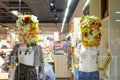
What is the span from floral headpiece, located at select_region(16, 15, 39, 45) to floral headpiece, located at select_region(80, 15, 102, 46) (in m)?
0.61

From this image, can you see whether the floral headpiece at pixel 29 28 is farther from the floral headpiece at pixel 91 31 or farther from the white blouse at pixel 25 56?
the floral headpiece at pixel 91 31

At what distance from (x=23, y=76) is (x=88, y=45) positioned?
919 mm

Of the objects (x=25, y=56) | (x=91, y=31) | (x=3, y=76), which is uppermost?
(x=91, y=31)

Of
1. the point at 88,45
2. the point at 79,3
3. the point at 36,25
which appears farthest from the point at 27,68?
the point at 79,3

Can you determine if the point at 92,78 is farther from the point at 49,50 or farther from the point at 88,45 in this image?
the point at 49,50

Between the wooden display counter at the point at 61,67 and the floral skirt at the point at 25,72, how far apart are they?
59 cm

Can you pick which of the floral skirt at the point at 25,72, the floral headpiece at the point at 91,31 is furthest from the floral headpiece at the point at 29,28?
the floral headpiece at the point at 91,31

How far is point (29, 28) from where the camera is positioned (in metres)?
2.99

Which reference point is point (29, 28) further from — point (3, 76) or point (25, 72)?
point (3, 76)

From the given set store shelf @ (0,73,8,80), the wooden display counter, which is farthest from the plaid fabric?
store shelf @ (0,73,8,80)

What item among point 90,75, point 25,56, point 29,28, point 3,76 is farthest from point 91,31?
point 3,76

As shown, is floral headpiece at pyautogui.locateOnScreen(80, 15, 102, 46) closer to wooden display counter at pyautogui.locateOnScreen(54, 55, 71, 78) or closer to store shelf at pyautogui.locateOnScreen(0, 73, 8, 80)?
wooden display counter at pyautogui.locateOnScreen(54, 55, 71, 78)

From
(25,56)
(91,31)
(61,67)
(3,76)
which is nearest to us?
(25,56)

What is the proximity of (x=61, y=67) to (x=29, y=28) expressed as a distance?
1020 millimetres
